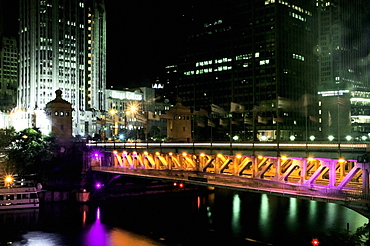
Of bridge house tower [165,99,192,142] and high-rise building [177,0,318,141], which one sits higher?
high-rise building [177,0,318,141]

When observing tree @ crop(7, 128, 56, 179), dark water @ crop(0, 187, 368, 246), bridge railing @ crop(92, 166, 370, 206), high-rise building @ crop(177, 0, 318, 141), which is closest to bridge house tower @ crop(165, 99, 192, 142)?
dark water @ crop(0, 187, 368, 246)

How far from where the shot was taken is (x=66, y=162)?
9256cm

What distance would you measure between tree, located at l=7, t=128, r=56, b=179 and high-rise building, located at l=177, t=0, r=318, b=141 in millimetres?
67530

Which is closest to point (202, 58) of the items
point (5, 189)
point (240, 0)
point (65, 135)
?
point (240, 0)

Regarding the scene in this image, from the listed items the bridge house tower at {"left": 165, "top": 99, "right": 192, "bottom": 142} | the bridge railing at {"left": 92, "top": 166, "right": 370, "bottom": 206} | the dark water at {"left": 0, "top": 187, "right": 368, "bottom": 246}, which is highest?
the bridge house tower at {"left": 165, "top": 99, "right": 192, "bottom": 142}

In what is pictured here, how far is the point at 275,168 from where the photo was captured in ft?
146

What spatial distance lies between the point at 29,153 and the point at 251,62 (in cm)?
10284

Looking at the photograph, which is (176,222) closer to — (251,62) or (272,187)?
(272,187)

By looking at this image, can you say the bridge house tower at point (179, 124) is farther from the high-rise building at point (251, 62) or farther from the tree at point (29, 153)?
the high-rise building at point (251, 62)

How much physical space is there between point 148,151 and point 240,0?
13157 centimetres

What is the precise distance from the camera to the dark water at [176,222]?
54.2 meters

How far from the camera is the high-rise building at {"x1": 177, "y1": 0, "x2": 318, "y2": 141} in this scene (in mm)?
163875

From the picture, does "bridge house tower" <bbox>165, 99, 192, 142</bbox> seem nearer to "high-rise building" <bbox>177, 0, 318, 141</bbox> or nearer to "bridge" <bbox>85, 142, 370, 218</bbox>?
"bridge" <bbox>85, 142, 370, 218</bbox>

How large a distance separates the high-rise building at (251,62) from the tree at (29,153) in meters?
67.5
